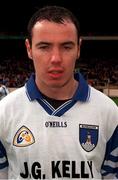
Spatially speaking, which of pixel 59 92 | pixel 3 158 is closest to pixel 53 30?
pixel 59 92

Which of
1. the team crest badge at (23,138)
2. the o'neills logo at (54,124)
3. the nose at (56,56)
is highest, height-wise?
the nose at (56,56)

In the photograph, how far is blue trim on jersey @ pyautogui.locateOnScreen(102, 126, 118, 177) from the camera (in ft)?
7.82

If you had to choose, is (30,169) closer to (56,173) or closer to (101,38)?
(56,173)

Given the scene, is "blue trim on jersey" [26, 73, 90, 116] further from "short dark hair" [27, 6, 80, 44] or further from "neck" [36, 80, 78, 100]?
"short dark hair" [27, 6, 80, 44]

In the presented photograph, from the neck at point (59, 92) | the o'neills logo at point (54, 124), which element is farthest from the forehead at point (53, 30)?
the o'neills logo at point (54, 124)

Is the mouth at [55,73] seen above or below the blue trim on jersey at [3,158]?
above

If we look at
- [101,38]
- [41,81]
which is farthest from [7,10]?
[41,81]

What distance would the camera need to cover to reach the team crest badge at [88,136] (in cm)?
233

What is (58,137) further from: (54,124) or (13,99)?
(13,99)

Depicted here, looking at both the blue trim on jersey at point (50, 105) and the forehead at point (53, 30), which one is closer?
the forehead at point (53, 30)

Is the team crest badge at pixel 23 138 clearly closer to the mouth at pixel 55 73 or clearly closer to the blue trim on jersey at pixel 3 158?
the blue trim on jersey at pixel 3 158

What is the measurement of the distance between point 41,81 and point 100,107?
348 mm

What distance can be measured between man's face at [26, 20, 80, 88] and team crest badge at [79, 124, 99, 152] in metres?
0.28

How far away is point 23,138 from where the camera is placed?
7.59 feet
